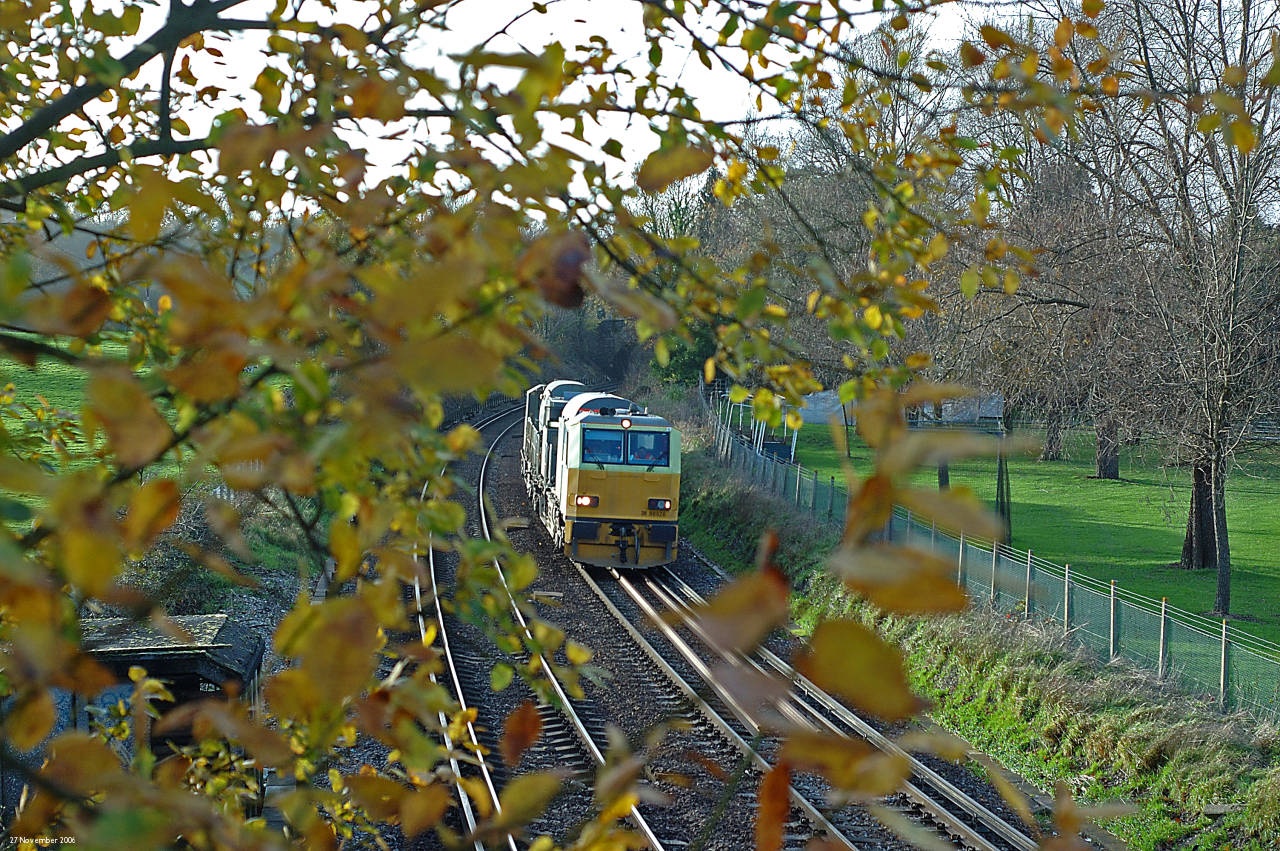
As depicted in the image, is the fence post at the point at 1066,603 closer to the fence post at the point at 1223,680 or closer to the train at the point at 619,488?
the fence post at the point at 1223,680

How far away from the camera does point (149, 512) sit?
1.23 m

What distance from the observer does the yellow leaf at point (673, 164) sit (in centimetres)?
154

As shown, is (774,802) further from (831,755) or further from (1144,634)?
(1144,634)

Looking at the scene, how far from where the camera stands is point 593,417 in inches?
726

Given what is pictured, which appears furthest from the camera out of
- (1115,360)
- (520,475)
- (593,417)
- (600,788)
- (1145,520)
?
(520,475)

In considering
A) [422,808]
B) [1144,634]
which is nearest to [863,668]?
[422,808]

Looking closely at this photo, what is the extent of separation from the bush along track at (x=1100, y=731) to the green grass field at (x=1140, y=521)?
2368 millimetres

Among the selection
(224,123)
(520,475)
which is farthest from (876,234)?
(520,475)

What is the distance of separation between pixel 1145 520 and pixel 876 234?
26217 millimetres

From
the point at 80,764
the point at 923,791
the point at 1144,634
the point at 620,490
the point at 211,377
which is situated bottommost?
the point at 923,791

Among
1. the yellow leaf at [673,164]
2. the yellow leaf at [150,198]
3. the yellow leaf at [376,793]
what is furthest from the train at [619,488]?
the yellow leaf at [150,198]

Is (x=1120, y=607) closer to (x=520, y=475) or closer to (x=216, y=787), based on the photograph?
(x=216, y=787)

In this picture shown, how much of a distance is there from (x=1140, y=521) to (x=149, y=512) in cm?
2836

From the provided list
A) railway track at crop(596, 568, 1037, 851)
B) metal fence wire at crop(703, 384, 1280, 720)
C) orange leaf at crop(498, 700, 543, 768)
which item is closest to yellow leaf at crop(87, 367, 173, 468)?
orange leaf at crop(498, 700, 543, 768)
